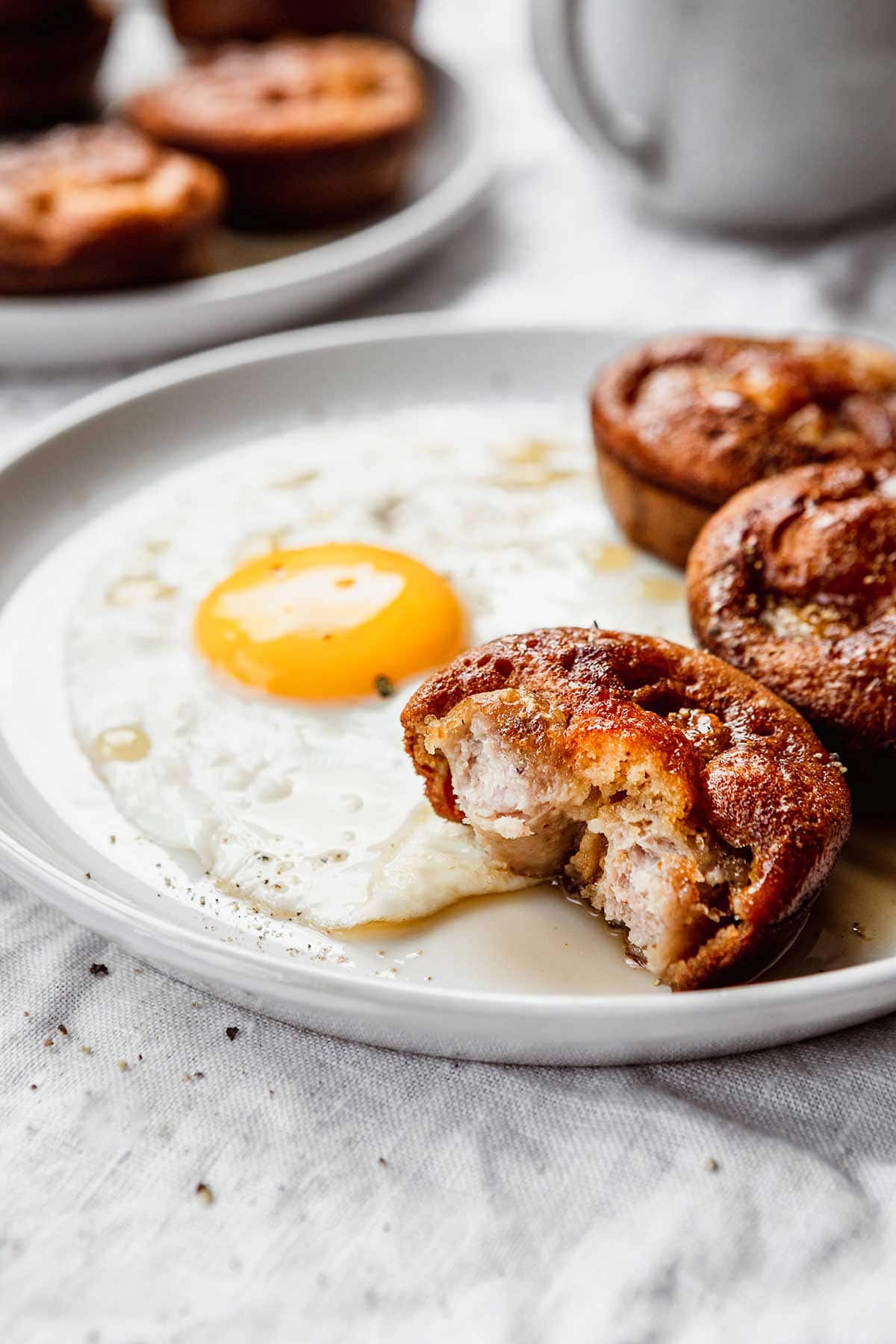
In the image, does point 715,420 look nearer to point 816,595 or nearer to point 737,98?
point 816,595

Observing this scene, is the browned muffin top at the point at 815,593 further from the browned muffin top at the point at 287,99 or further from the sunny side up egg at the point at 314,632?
the browned muffin top at the point at 287,99

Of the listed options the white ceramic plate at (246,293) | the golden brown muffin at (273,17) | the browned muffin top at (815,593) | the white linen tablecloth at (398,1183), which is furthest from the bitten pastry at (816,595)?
the golden brown muffin at (273,17)

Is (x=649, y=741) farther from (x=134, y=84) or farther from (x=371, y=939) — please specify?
(x=134, y=84)

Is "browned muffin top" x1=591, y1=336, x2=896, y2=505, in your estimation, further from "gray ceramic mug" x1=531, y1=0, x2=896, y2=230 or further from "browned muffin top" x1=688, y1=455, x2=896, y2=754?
"gray ceramic mug" x1=531, y1=0, x2=896, y2=230

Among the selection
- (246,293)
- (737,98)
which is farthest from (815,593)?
(737,98)

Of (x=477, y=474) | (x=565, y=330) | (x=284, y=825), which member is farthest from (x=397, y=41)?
(x=284, y=825)
